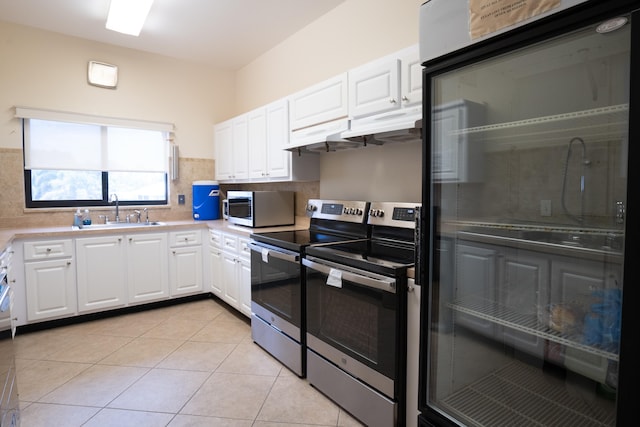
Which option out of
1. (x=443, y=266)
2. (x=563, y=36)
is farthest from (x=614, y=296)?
(x=563, y=36)

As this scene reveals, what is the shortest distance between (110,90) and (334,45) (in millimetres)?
2478

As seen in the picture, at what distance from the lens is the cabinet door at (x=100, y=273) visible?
3.30m

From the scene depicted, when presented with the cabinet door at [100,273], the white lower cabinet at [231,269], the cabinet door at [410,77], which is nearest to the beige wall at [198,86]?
the cabinet door at [410,77]

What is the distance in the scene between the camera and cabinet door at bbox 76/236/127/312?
10.8ft

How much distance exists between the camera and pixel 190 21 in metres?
3.34

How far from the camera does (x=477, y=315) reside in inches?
53.2

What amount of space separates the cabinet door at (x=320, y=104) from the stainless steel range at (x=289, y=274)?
66cm

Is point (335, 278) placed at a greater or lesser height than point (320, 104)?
lesser

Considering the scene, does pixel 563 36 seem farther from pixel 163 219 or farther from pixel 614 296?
pixel 163 219

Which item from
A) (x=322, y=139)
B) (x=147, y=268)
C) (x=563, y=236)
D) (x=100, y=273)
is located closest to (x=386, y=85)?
(x=322, y=139)

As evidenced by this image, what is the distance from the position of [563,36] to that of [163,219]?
13.7ft

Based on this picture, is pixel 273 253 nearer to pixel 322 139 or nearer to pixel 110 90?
pixel 322 139

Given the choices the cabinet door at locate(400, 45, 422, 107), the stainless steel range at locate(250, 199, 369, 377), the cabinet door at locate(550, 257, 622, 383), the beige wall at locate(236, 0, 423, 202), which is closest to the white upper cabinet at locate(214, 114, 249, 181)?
the beige wall at locate(236, 0, 423, 202)

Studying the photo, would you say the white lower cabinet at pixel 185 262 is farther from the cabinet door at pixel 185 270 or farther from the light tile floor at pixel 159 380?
the light tile floor at pixel 159 380
